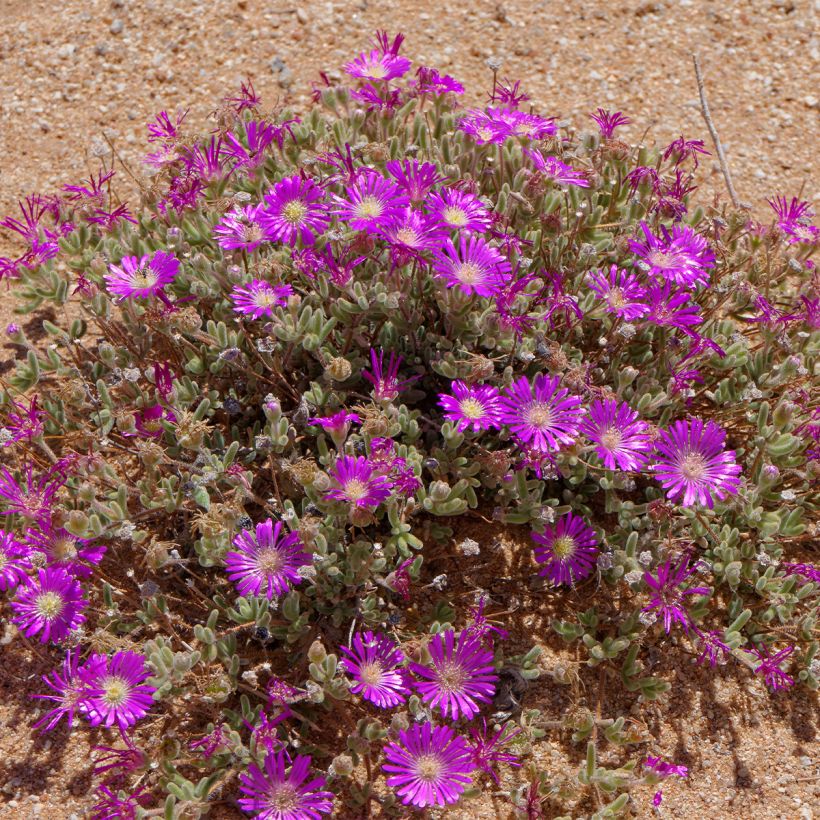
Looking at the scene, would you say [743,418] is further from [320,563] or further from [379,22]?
[379,22]

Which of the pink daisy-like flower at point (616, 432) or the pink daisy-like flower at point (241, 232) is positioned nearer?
the pink daisy-like flower at point (616, 432)

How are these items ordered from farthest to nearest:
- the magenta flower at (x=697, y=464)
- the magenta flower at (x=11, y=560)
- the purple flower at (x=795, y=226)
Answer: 1. the purple flower at (x=795, y=226)
2. the magenta flower at (x=11, y=560)
3. the magenta flower at (x=697, y=464)

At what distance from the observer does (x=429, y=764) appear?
2.16 m

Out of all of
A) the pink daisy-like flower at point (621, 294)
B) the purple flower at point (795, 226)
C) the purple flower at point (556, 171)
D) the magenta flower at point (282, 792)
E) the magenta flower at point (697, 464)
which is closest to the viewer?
the magenta flower at point (282, 792)

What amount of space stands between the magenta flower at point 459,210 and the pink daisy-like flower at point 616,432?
2.02 feet

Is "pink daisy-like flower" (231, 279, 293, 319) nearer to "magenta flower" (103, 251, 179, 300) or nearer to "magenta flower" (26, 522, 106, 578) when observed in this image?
"magenta flower" (103, 251, 179, 300)

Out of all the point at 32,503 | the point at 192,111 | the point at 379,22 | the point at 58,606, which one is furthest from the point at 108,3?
the point at 58,606

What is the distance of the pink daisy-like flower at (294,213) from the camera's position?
2662 mm

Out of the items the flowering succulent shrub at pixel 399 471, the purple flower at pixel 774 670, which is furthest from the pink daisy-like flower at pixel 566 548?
the purple flower at pixel 774 670

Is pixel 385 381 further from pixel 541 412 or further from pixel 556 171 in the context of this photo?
pixel 556 171

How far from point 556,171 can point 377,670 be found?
1574 millimetres

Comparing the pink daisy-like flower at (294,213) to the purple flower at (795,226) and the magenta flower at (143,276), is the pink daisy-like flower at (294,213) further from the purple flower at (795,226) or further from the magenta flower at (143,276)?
the purple flower at (795,226)

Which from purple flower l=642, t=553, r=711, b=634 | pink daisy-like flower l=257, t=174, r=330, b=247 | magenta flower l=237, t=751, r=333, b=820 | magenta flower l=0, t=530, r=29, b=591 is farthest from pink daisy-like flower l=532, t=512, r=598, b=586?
magenta flower l=0, t=530, r=29, b=591

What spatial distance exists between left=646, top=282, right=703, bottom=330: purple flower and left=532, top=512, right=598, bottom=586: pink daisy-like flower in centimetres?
60
